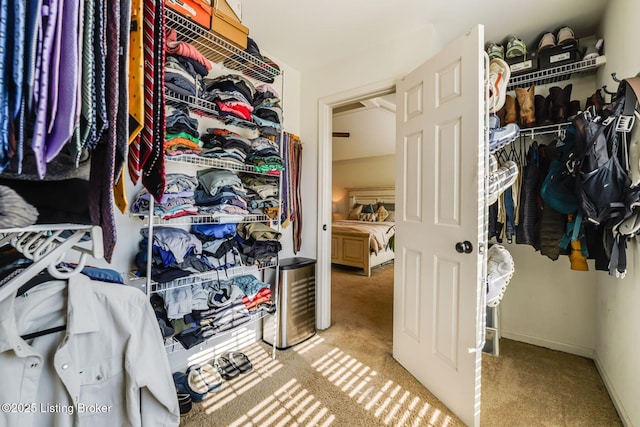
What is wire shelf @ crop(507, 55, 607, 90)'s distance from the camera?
70.9 inches

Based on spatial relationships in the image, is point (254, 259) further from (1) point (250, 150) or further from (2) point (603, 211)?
(2) point (603, 211)

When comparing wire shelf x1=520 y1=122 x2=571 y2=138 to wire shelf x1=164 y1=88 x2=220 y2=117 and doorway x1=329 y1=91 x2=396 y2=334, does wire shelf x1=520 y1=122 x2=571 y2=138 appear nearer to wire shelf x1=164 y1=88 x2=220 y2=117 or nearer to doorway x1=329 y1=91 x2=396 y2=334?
doorway x1=329 y1=91 x2=396 y2=334

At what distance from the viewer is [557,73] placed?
1917mm

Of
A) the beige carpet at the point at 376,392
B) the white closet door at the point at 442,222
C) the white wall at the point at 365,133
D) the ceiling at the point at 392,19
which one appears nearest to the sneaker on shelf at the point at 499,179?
the white closet door at the point at 442,222

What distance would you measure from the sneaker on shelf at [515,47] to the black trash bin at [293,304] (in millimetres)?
2187

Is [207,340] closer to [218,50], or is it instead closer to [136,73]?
[136,73]

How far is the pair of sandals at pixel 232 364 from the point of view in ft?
5.82

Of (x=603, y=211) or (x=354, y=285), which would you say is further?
(x=354, y=285)

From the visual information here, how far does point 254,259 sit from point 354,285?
91.3 inches

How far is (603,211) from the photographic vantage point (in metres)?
1.37

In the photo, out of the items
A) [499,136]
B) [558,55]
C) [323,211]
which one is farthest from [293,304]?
[558,55]

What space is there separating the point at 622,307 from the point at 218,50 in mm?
2674

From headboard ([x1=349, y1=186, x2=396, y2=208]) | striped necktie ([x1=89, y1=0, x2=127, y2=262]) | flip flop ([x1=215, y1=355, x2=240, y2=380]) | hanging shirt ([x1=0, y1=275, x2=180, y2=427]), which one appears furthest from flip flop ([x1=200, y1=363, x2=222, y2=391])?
headboard ([x1=349, y1=186, x2=396, y2=208])

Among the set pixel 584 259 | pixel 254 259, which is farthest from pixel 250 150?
pixel 584 259
